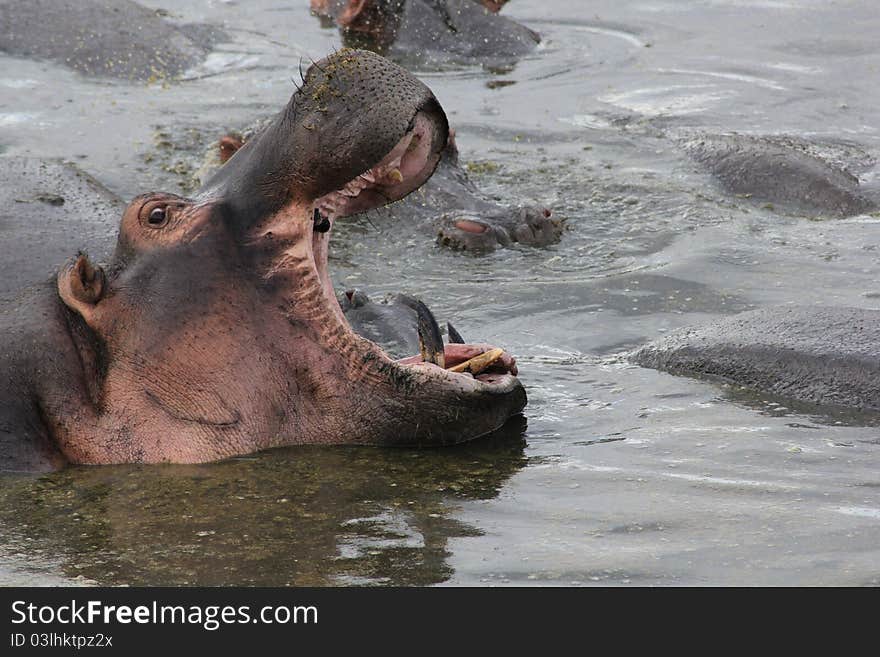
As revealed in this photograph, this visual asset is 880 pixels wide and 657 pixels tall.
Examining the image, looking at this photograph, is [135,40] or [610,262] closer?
[610,262]

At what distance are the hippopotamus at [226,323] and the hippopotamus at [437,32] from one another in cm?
737

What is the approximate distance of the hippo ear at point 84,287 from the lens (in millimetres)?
4652

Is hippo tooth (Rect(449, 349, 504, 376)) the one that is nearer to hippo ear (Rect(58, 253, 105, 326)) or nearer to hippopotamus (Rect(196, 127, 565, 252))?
hippo ear (Rect(58, 253, 105, 326))

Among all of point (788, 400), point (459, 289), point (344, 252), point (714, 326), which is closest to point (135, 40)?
point (344, 252)

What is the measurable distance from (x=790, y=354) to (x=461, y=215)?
2843 mm

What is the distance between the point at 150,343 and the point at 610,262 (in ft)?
11.0

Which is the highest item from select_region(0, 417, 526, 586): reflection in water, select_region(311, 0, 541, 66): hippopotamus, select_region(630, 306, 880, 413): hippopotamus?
select_region(311, 0, 541, 66): hippopotamus

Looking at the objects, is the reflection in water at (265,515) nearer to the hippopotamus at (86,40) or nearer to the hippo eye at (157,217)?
the hippo eye at (157,217)

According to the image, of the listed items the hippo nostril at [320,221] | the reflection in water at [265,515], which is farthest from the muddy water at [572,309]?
the hippo nostril at [320,221]

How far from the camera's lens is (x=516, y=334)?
21.2ft

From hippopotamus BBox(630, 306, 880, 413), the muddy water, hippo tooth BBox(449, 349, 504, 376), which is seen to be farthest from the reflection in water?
hippopotamus BBox(630, 306, 880, 413)

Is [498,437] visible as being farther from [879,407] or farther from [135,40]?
[135,40]

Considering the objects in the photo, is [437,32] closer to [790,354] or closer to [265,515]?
[790,354]

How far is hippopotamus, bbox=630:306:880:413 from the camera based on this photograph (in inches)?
208
